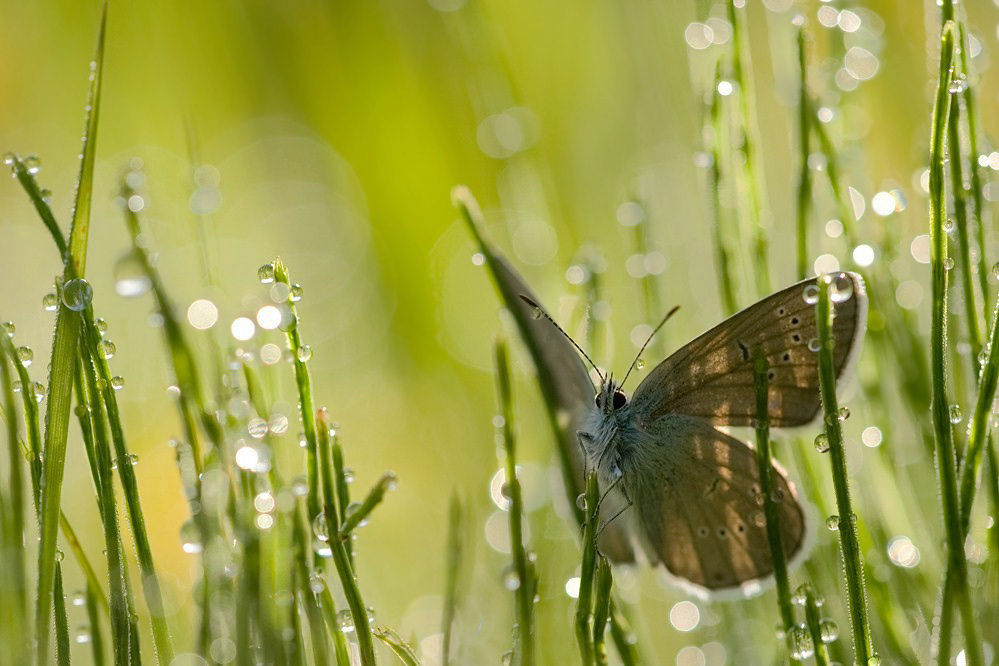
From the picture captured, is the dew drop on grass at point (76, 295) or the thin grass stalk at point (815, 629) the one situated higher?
the dew drop on grass at point (76, 295)

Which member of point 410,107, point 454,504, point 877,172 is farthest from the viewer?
point 410,107

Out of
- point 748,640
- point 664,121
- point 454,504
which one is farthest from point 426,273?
point 454,504

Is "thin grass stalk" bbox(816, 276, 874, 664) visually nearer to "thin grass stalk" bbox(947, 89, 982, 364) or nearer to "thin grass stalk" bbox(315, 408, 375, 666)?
"thin grass stalk" bbox(947, 89, 982, 364)

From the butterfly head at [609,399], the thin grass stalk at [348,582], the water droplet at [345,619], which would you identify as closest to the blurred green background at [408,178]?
the butterfly head at [609,399]

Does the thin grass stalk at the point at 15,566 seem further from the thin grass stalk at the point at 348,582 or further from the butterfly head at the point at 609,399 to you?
the butterfly head at the point at 609,399

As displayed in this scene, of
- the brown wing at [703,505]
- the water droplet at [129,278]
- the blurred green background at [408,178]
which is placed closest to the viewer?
the water droplet at [129,278]

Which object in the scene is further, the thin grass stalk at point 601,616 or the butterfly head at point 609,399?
the butterfly head at point 609,399

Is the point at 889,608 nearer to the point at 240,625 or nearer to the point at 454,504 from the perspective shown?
the point at 454,504
